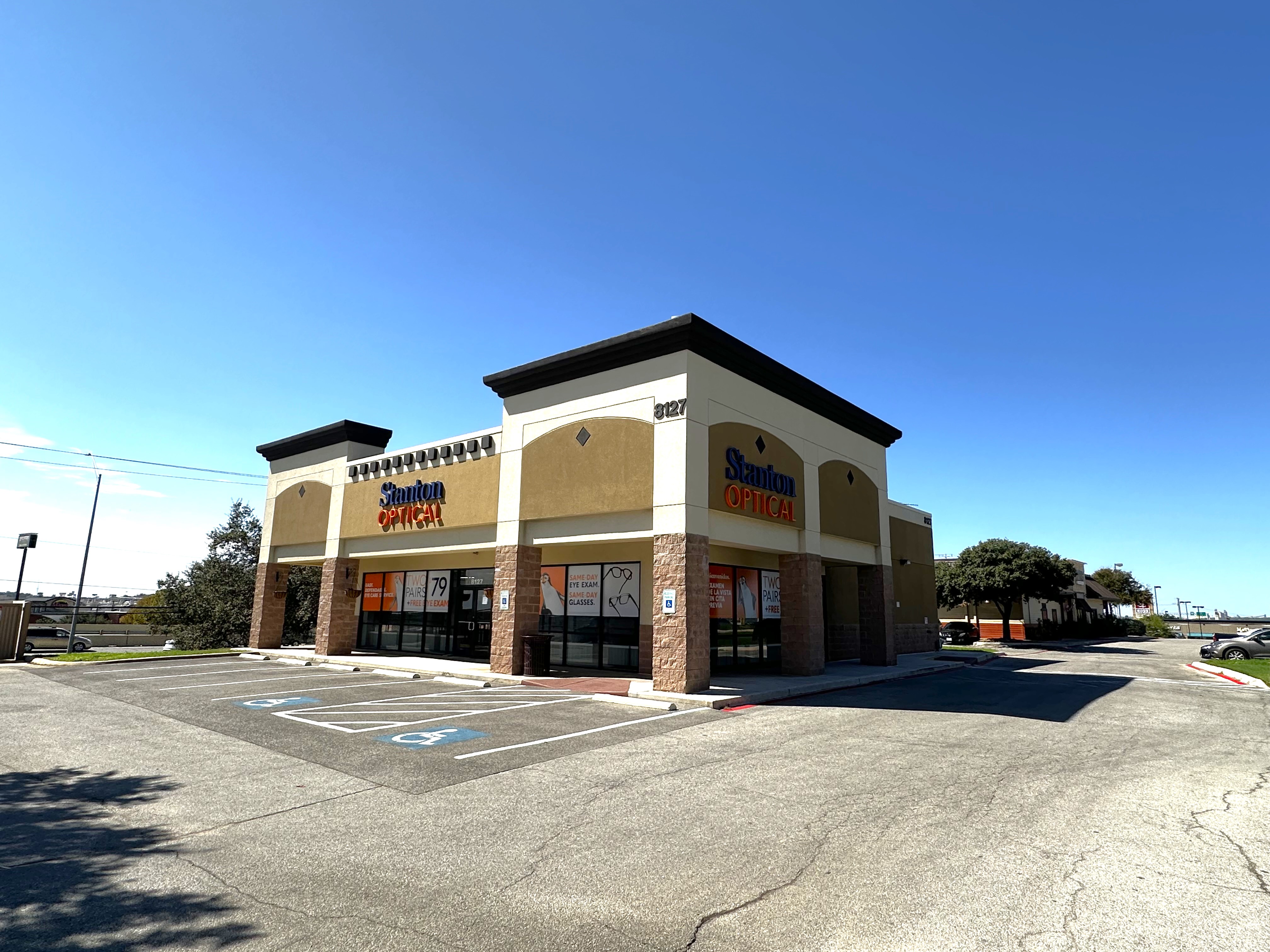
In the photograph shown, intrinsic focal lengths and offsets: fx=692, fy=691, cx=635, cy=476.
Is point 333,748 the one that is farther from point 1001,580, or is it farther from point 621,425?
point 1001,580

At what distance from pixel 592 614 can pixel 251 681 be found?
10.0m

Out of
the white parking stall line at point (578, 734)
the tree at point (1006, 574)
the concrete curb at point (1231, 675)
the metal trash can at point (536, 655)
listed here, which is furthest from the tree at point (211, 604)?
the tree at point (1006, 574)

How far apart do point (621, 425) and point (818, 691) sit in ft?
29.0

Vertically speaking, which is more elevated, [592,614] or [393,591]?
[393,591]

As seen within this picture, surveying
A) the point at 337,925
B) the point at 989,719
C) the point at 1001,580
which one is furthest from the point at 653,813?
the point at 1001,580

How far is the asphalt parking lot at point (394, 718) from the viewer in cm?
995

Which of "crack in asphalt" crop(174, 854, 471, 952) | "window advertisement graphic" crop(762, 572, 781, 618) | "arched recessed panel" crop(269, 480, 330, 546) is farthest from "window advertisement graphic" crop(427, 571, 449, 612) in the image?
"crack in asphalt" crop(174, 854, 471, 952)

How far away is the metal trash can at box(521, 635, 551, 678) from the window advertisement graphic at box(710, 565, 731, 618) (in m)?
5.02

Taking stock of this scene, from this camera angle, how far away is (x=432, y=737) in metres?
11.5

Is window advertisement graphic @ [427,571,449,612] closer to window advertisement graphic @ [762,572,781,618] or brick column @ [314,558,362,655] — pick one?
brick column @ [314,558,362,655]

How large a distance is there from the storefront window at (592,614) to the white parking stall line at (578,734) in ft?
21.1

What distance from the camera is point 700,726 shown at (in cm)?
1290

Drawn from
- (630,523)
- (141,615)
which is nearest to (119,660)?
(630,523)

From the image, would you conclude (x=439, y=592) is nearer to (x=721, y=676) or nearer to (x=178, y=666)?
(x=178, y=666)
